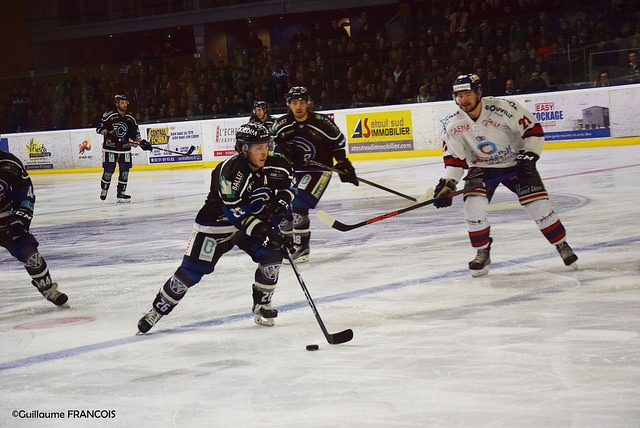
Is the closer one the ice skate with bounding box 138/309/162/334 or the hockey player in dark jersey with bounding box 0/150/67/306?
the ice skate with bounding box 138/309/162/334

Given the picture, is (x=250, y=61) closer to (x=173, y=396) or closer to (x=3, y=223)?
(x=3, y=223)

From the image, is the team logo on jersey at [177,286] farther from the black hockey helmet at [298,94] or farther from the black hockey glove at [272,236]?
the black hockey helmet at [298,94]

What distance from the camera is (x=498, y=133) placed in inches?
190

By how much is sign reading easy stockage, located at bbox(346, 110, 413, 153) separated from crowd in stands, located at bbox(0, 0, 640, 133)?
1.15 feet

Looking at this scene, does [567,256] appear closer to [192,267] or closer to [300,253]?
[300,253]

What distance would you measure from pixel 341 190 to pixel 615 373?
297 inches

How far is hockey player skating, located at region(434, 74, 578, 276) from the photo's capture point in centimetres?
479

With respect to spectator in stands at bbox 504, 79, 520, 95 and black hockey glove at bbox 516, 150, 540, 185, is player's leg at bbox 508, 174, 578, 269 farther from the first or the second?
spectator in stands at bbox 504, 79, 520, 95

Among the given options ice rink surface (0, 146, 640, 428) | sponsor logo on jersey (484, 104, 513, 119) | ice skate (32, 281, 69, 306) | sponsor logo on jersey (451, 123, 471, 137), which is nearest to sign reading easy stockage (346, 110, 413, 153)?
ice rink surface (0, 146, 640, 428)

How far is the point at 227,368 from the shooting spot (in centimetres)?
337

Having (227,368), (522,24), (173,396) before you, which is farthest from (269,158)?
(522,24)

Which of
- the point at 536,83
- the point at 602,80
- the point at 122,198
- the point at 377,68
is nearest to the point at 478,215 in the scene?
the point at 122,198

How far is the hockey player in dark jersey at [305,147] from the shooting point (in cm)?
618

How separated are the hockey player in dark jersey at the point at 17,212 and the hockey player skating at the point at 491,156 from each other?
7.42 ft
